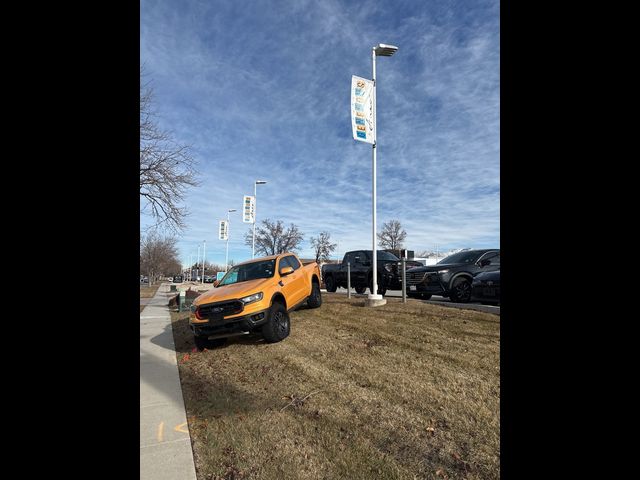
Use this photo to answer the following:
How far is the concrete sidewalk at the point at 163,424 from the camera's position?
9.50 ft

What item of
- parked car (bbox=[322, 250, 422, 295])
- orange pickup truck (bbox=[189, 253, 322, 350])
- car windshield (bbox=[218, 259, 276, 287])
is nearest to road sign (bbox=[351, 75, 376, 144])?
parked car (bbox=[322, 250, 422, 295])

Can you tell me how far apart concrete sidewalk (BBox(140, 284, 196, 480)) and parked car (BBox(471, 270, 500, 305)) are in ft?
22.0

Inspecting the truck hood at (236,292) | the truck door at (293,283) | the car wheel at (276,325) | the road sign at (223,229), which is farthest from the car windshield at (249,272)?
the road sign at (223,229)

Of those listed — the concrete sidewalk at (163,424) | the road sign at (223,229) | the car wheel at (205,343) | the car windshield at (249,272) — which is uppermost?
the road sign at (223,229)

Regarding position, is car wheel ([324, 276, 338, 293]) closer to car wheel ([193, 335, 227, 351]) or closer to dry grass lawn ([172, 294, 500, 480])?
car wheel ([193, 335, 227, 351])

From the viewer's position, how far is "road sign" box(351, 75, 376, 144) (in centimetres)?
1088

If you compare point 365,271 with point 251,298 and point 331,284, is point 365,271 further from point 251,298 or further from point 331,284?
point 251,298

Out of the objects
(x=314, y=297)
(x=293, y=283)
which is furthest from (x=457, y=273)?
(x=293, y=283)

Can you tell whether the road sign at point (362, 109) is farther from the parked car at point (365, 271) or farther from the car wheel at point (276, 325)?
the car wheel at point (276, 325)

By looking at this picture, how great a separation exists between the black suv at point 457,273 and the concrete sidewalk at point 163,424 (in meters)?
7.18

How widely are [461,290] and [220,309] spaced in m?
6.82

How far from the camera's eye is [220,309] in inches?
246

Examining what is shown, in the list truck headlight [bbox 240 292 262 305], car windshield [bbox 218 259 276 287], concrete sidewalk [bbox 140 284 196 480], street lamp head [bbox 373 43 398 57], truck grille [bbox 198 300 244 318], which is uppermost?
street lamp head [bbox 373 43 398 57]
